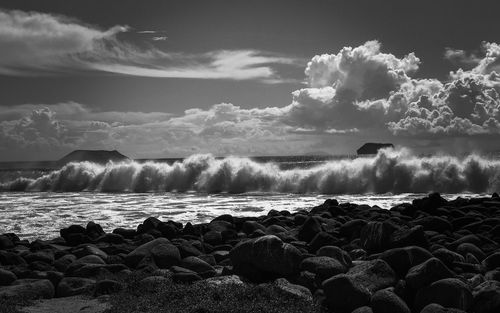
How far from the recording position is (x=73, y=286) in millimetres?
8844

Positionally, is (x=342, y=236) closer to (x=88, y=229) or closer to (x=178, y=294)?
(x=178, y=294)

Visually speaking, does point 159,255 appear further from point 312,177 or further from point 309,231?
point 312,177

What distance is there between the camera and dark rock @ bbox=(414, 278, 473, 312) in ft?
22.7

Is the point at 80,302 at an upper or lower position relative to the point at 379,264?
lower

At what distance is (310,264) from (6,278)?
553 centimetres

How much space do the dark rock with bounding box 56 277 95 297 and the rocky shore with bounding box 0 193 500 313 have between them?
0.06 ft

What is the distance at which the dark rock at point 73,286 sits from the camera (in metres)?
8.70

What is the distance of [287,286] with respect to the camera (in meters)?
7.82

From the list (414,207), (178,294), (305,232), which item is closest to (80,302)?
(178,294)

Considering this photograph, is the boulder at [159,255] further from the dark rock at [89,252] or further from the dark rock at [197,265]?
the dark rock at [89,252]

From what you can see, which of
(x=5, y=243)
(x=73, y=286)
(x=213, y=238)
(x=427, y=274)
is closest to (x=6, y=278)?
(x=73, y=286)

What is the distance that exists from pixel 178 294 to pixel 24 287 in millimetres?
2859

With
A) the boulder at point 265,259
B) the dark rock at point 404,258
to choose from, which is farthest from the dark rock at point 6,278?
the dark rock at point 404,258

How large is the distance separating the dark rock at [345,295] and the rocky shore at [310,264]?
0.05 feet
